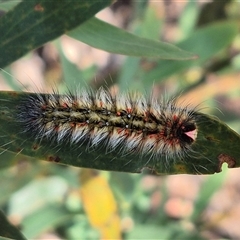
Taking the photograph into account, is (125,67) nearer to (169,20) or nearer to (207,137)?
(207,137)

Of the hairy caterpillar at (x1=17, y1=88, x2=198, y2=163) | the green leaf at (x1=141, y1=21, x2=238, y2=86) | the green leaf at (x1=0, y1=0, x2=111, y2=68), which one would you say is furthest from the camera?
the green leaf at (x1=141, y1=21, x2=238, y2=86)

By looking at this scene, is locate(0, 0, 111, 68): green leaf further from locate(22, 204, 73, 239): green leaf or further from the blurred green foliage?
locate(22, 204, 73, 239): green leaf

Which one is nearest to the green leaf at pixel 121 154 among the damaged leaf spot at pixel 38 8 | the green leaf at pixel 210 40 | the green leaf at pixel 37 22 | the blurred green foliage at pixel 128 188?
the green leaf at pixel 37 22

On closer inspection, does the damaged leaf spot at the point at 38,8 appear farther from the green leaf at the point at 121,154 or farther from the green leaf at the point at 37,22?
the green leaf at the point at 121,154

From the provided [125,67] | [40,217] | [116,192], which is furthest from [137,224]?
[125,67]

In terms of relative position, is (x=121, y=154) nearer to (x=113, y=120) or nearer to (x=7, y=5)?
(x=113, y=120)

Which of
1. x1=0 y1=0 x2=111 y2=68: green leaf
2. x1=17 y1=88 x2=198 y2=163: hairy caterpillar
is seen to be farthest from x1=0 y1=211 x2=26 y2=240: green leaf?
x1=0 y1=0 x2=111 y2=68: green leaf
